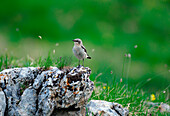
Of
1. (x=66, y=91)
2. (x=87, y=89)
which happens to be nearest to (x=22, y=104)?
(x=66, y=91)

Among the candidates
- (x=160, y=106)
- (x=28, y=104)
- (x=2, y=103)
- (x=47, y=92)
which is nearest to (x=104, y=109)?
(x=47, y=92)

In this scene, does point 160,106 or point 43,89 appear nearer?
point 43,89

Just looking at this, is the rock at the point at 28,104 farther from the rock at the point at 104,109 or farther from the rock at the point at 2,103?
the rock at the point at 104,109

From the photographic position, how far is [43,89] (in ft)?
17.0

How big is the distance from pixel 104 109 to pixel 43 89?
56.2 inches

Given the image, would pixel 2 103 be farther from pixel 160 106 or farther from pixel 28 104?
pixel 160 106

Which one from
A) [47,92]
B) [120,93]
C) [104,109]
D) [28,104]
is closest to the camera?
[47,92]

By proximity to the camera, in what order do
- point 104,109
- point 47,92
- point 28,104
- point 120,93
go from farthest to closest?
1. point 120,93
2. point 104,109
3. point 28,104
4. point 47,92

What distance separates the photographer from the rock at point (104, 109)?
578cm

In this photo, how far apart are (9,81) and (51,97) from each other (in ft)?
3.66

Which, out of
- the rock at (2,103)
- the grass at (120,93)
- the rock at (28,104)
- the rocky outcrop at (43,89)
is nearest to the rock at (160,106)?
the grass at (120,93)

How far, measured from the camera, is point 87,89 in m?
5.31

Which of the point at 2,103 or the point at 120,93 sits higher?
the point at 120,93

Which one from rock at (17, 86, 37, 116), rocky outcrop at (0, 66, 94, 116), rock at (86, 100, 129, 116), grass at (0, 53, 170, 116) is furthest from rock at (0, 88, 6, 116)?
rock at (86, 100, 129, 116)
